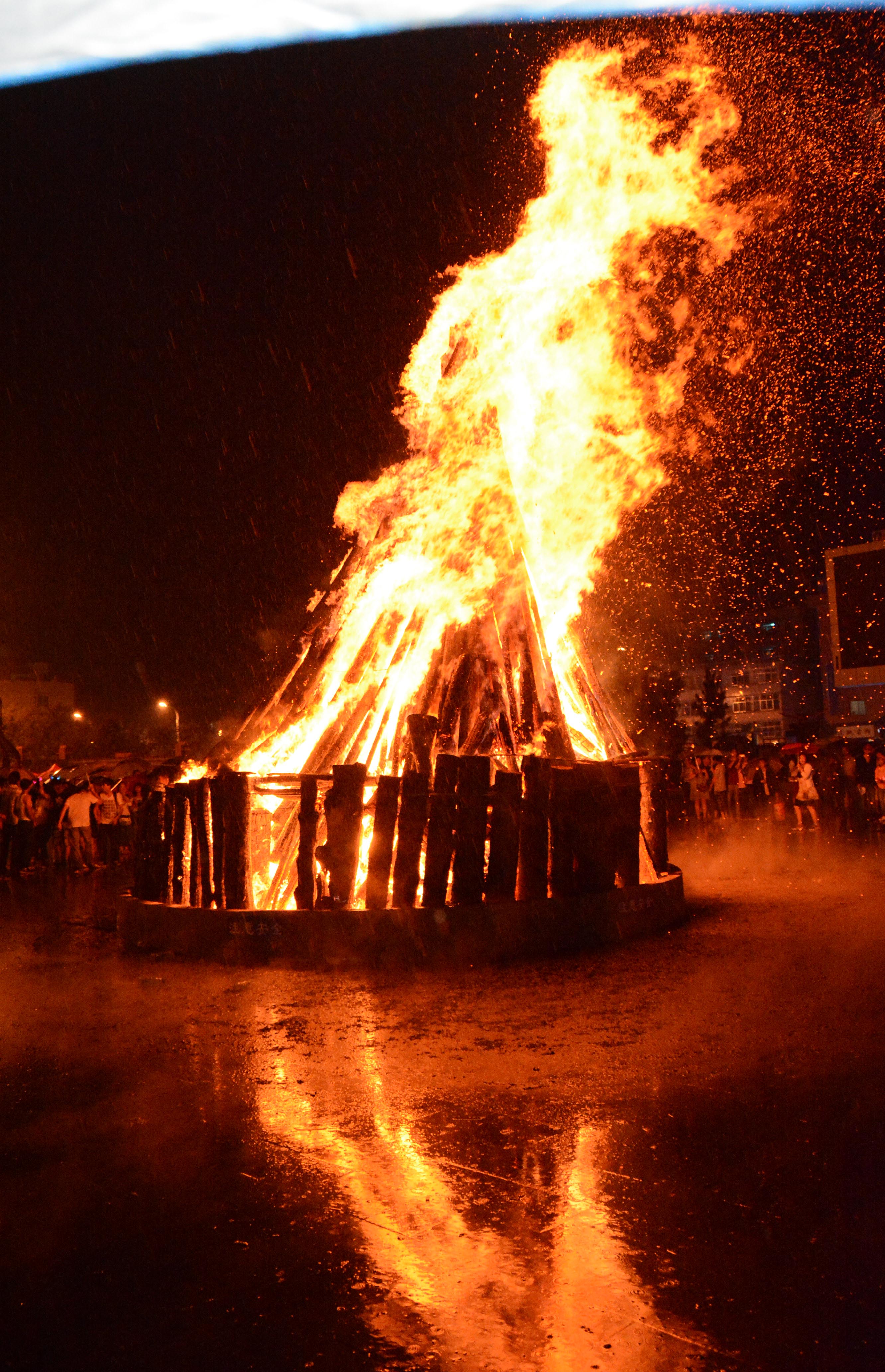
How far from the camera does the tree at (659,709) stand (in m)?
47.4

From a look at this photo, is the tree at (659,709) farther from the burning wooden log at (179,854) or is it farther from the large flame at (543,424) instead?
the burning wooden log at (179,854)

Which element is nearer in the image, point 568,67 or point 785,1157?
point 785,1157

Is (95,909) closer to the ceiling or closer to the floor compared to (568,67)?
closer to the floor

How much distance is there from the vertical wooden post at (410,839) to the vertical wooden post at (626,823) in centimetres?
167

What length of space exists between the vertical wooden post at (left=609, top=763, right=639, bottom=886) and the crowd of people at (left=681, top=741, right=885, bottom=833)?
10455 millimetres

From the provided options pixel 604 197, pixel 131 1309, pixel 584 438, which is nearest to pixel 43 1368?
pixel 131 1309

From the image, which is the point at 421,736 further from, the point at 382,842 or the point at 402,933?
the point at 402,933

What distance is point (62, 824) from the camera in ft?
53.4

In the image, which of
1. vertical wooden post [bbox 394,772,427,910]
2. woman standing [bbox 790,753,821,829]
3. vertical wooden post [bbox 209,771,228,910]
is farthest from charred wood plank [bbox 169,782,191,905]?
woman standing [bbox 790,753,821,829]

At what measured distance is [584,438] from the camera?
11930 mm

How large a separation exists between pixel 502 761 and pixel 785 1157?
232 inches

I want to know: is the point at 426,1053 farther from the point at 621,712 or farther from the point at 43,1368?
the point at 621,712

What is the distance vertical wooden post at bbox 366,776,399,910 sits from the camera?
785 cm

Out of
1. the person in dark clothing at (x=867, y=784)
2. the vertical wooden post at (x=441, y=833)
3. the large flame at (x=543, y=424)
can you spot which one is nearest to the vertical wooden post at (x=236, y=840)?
the vertical wooden post at (x=441, y=833)
